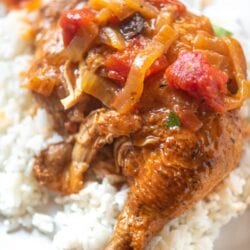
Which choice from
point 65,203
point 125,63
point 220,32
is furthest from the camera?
point 220,32

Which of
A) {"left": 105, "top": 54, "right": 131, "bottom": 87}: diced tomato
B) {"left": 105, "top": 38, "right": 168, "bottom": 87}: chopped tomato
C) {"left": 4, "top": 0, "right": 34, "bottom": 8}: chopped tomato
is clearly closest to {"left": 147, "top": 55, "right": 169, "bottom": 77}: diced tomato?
{"left": 105, "top": 38, "right": 168, "bottom": 87}: chopped tomato

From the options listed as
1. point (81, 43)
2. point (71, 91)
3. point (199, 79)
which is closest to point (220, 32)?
point (199, 79)

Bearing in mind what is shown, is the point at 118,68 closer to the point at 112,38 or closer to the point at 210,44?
the point at 112,38

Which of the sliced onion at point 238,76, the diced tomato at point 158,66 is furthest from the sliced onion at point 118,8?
the sliced onion at point 238,76

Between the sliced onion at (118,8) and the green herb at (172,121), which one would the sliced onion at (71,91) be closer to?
the sliced onion at (118,8)

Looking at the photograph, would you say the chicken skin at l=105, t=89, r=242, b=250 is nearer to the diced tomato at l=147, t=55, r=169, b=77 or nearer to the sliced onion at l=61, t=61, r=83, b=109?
the diced tomato at l=147, t=55, r=169, b=77

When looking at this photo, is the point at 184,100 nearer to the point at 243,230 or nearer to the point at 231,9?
the point at 243,230
